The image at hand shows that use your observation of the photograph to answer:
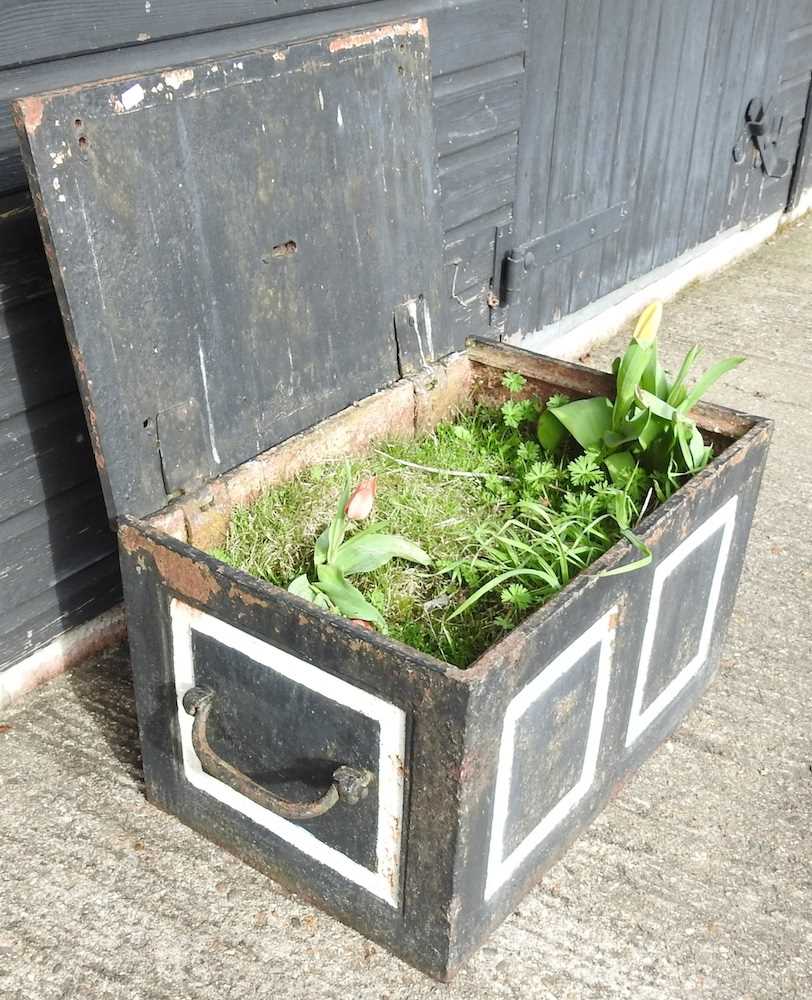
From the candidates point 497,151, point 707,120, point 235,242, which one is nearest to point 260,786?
point 235,242

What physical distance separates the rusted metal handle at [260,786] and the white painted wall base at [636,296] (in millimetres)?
2028

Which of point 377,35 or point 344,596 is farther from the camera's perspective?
point 377,35

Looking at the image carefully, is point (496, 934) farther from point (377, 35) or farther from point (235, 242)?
point (377, 35)

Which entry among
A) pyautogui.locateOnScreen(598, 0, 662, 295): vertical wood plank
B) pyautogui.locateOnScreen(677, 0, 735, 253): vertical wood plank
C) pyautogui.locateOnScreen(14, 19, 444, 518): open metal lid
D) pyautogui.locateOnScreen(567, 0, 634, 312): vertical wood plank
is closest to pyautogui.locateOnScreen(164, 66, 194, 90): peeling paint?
pyautogui.locateOnScreen(14, 19, 444, 518): open metal lid

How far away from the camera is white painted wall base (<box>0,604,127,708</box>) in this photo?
2463 millimetres

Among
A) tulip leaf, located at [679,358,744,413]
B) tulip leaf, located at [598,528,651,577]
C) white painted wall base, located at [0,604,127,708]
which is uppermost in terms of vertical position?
tulip leaf, located at [679,358,744,413]

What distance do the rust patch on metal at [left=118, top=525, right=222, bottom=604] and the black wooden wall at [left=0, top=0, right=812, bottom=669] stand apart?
1.59ft

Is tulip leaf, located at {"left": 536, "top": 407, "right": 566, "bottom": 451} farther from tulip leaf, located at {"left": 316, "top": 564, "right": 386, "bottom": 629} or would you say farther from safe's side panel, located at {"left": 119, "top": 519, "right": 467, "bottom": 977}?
safe's side panel, located at {"left": 119, "top": 519, "right": 467, "bottom": 977}

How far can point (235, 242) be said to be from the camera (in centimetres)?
206

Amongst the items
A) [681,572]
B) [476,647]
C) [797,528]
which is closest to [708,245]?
[797,528]

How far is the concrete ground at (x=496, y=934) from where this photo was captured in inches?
75.4

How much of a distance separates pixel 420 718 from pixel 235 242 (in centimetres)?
90

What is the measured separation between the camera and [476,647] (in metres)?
1.96

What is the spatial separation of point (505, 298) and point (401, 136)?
1380 mm
